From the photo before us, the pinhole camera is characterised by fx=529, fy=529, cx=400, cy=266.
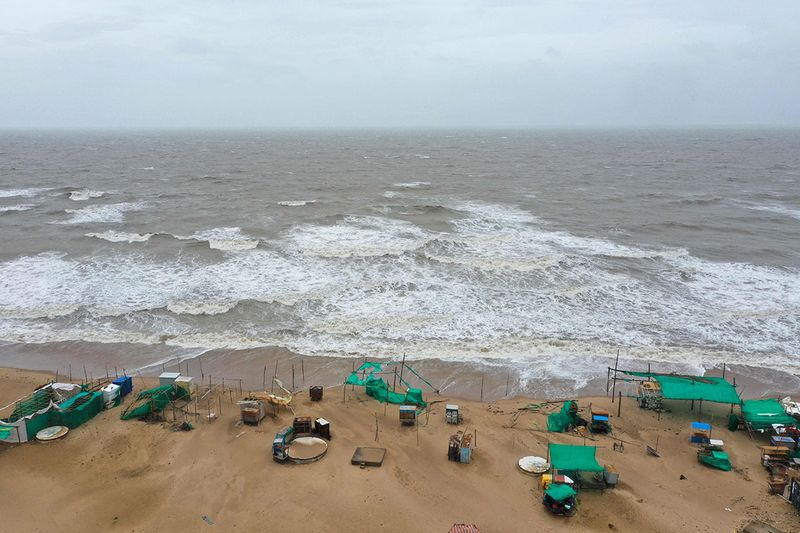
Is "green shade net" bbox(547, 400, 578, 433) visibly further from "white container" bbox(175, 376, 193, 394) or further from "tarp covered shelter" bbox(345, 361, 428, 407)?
"white container" bbox(175, 376, 193, 394)

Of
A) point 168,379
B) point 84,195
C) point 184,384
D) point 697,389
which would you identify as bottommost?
point 184,384

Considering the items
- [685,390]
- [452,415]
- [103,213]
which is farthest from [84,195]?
Result: [685,390]

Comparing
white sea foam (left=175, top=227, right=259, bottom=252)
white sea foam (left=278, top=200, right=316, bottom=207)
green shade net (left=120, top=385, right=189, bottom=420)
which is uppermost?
white sea foam (left=278, top=200, right=316, bottom=207)

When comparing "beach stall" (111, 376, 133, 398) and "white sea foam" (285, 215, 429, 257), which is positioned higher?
"white sea foam" (285, 215, 429, 257)

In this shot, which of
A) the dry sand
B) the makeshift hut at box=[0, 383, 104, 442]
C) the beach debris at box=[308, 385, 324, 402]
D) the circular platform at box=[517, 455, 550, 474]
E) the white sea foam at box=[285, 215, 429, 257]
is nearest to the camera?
the dry sand

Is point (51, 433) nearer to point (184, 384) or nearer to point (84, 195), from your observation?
point (184, 384)

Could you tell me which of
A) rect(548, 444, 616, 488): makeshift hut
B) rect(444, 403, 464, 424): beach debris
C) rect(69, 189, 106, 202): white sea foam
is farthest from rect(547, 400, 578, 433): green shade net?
rect(69, 189, 106, 202): white sea foam

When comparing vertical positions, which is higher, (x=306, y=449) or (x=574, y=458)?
(x=574, y=458)
